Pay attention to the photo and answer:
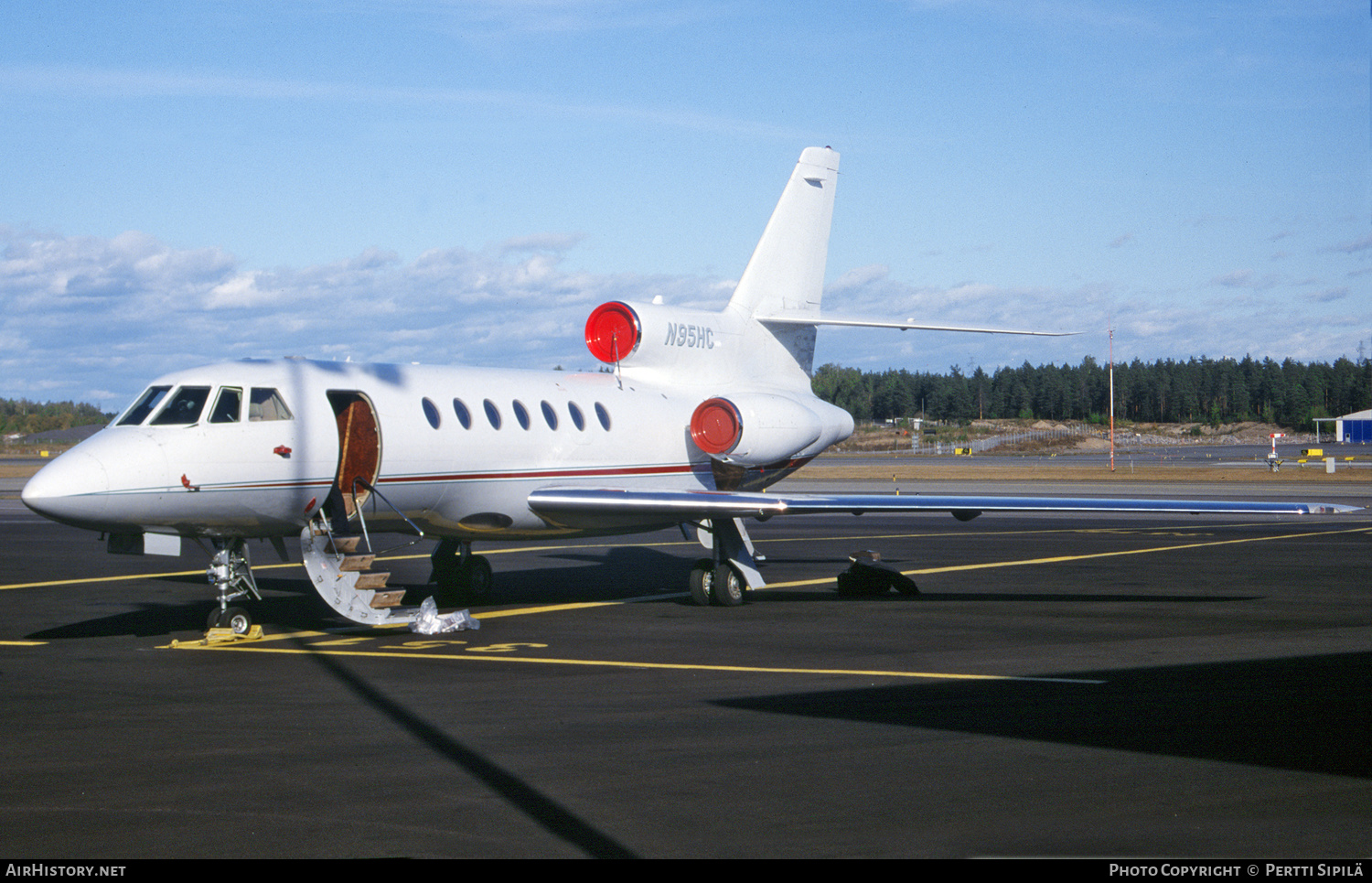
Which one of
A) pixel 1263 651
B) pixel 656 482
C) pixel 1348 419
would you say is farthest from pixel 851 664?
pixel 1348 419

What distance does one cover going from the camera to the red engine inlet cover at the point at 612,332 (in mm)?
21594

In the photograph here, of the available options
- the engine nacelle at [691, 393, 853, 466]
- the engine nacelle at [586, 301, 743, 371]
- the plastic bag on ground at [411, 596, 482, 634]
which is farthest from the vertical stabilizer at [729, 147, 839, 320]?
the plastic bag on ground at [411, 596, 482, 634]

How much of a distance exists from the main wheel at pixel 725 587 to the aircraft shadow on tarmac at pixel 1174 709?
739 cm

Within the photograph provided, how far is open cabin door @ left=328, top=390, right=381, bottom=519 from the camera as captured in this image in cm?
1630

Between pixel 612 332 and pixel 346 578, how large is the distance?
7.92 m

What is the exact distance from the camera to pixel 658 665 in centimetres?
1323

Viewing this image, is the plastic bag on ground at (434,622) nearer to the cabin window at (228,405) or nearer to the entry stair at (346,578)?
the entry stair at (346,578)

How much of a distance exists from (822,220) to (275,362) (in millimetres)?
11789


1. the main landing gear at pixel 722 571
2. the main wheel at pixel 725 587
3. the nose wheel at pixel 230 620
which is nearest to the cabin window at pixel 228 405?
the nose wheel at pixel 230 620

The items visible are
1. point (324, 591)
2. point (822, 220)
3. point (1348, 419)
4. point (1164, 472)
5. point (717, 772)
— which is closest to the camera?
point (717, 772)

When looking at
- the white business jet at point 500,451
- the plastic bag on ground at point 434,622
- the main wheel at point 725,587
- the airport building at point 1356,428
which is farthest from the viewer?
the airport building at point 1356,428

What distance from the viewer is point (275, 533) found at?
15.8 metres

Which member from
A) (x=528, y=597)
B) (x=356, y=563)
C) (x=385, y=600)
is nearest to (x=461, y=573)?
(x=528, y=597)

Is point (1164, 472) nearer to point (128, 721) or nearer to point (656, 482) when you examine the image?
point (656, 482)
